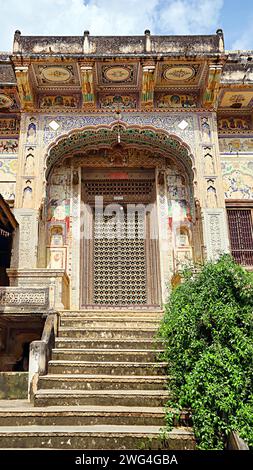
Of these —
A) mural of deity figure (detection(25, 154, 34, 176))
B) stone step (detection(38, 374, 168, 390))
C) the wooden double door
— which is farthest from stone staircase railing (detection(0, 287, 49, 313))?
mural of deity figure (detection(25, 154, 34, 176))

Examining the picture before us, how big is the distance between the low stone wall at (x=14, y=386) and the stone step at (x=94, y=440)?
132cm

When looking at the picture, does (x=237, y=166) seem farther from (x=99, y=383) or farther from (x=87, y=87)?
(x=99, y=383)

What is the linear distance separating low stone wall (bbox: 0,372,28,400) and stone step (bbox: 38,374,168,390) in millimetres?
379

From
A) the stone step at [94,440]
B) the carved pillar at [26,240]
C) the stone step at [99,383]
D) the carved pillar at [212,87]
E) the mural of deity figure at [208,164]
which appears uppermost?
the carved pillar at [212,87]

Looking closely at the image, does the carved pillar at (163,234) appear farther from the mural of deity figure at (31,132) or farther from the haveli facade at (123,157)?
the mural of deity figure at (31,132)

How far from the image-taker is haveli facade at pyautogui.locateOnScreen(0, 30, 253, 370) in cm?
944

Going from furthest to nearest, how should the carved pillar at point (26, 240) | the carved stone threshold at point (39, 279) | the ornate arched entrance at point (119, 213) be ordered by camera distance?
the ornate arched entrance at point (119, 213), the carved pillar at point (26, 240), the carved stone threshold at point (39, 279)

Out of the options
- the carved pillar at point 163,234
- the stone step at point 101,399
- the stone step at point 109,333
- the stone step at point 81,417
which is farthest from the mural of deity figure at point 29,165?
the stone step at point 81,417

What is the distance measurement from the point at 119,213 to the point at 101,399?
647 centimetres

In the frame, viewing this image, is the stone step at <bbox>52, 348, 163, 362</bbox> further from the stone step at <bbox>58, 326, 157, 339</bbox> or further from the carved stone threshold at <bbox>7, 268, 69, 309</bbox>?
the carved stone threshold at <bbox>7, 268, 69, 309</bbox>

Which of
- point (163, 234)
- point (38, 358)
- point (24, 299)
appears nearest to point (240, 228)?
point (163, 234)

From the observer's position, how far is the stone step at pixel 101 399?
5051 mm

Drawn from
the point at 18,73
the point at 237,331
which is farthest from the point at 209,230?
the point at 18,73

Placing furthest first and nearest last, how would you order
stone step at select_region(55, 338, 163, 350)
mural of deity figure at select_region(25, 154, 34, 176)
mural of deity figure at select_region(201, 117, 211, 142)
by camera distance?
mural of deity figure at select_region(201, 117, 211, 142) → mural of deity figure at select_region(25, 154, 34, 176) → stone step at select_region(55, 338, 163, 350)
